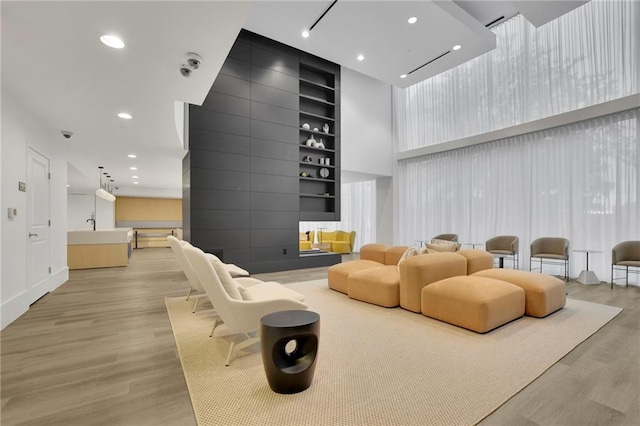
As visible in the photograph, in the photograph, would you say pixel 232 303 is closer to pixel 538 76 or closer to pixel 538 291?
pixel 538 291

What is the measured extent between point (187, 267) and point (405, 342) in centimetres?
285

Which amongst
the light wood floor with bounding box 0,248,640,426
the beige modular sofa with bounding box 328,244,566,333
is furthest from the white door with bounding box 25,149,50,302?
the beige modular sofa with bounding box 328,244,566,333

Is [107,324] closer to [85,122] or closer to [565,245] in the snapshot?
[85,122]

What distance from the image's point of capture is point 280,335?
1922 mm

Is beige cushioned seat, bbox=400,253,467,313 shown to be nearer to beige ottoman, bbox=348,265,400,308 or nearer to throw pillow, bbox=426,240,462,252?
beige ottoman, bbox=348,265,400,308

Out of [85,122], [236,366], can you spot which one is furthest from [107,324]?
[85,122]

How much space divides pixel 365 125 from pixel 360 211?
3.64 metres

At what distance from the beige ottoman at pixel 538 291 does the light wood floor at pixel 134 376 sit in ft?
1.64

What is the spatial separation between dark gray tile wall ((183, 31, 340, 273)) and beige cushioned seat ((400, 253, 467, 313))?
3705 millimetres

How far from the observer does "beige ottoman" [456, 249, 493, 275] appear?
441 cm

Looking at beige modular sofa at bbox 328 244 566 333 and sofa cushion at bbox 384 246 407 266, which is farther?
sofa cushion at bbox 384 246 407 266

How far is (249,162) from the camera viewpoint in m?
6.56

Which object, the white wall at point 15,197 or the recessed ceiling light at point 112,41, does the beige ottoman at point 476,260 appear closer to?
the recessed ceiling light at point 112,41

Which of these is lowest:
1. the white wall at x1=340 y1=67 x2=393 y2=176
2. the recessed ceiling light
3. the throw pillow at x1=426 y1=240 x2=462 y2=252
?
the throw pillow at x1=426 y1=240 x2=462 y2=252
